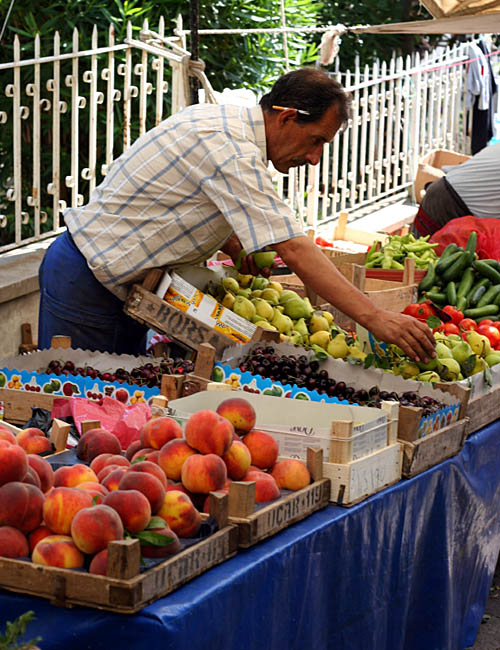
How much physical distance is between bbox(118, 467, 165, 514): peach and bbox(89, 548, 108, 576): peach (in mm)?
156

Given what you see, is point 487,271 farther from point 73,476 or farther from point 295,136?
point 73,476

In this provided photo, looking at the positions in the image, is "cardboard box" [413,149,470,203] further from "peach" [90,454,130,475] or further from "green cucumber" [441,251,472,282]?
"peach" [90,454,130,475]

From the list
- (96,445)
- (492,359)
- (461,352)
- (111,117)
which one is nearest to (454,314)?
(492,359)

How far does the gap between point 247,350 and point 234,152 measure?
675mm

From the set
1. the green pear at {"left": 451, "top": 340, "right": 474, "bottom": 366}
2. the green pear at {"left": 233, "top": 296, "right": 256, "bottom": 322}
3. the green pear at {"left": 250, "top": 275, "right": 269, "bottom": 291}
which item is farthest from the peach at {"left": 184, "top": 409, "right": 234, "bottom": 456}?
the green pear at {"left": 250, "top": 275, "right": 269, "bottom": 291}

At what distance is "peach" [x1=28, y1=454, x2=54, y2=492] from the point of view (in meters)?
1.94

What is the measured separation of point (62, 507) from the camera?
5.84 feet

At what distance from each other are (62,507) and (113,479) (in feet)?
0.55

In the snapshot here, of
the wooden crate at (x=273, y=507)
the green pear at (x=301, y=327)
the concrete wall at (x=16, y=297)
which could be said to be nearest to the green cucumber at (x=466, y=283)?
the green pear at (x=301, y=327)

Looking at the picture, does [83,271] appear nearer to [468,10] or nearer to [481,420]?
[481,420]

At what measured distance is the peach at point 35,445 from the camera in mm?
2293

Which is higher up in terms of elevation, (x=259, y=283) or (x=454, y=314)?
(x=259, y=283)

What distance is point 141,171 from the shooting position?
3256mm

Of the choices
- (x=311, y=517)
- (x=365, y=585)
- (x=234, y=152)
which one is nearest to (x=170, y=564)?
(x=311, y=517)
